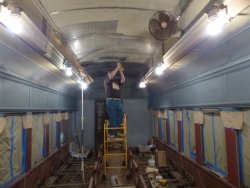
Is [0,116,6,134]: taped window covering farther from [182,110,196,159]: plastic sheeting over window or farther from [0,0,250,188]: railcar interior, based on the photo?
[182,110,196,159]: plastic sheeting over window

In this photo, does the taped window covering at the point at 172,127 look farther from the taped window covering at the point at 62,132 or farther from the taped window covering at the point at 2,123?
the taped window covering at the point at 2,123

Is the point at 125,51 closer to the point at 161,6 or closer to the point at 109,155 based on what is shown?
the point at 161,6

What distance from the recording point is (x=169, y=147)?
7.53 metres

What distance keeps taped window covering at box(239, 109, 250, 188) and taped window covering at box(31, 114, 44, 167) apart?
455cm

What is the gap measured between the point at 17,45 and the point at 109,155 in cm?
568

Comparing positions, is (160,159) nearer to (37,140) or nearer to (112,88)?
(112,88)

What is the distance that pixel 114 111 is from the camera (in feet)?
23.8

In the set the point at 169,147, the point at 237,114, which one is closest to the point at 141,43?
the point at 237,114

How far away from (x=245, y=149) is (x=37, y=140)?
191 inches

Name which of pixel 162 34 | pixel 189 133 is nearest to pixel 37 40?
pixel 162 34

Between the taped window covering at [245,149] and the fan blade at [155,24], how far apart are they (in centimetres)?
196

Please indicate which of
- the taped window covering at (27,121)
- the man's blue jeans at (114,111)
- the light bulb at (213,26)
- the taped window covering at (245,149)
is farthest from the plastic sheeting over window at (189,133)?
the taped window covering at (27,121)

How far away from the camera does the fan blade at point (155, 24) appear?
372 centimetres

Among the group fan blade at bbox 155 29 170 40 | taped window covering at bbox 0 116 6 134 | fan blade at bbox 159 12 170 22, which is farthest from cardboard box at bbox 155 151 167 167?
taped window covering at bbox 0 116 6 134
